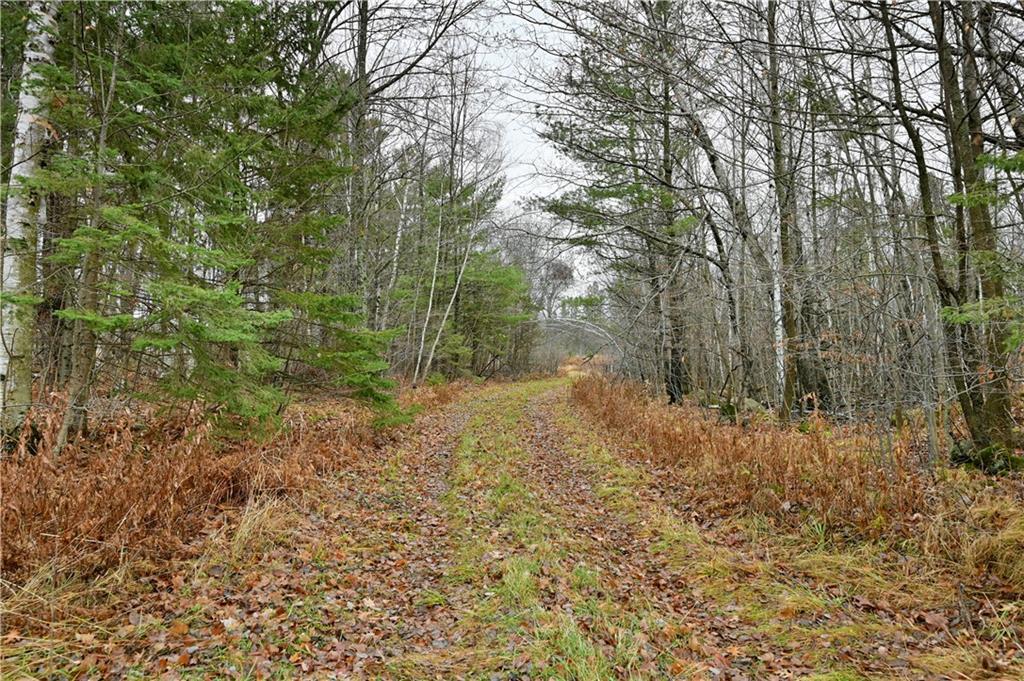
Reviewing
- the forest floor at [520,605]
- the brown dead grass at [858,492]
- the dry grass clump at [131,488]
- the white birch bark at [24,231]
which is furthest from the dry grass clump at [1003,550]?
the white birch bark at [24,231]

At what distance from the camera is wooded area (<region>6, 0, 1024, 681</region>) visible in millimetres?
3553

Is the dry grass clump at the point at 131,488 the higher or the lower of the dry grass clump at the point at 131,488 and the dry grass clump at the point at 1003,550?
the higher

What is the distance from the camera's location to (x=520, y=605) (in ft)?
13.2

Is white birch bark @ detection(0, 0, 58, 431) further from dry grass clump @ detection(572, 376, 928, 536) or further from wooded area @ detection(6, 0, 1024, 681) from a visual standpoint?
dry grass clump @ detection(572, 376, 928, 536)

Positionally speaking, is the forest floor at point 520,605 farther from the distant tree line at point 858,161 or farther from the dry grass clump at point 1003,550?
the distant tree line at point 858,161

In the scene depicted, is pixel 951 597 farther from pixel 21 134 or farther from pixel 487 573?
pixel 21 134

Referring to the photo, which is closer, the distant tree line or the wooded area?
the wooded area

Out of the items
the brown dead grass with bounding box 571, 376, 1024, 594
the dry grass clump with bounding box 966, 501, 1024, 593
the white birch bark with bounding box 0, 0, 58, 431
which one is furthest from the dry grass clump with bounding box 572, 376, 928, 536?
the white birch bark with bounding box 0, 0, 58, 431

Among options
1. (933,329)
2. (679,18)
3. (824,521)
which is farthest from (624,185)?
(824,521)

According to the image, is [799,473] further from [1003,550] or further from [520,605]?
[520,605]

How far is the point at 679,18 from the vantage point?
6.24 m

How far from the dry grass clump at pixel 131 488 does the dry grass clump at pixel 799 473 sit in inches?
202

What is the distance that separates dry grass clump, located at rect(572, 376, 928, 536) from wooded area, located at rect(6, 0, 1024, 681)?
44 millimetres

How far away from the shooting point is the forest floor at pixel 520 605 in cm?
323
